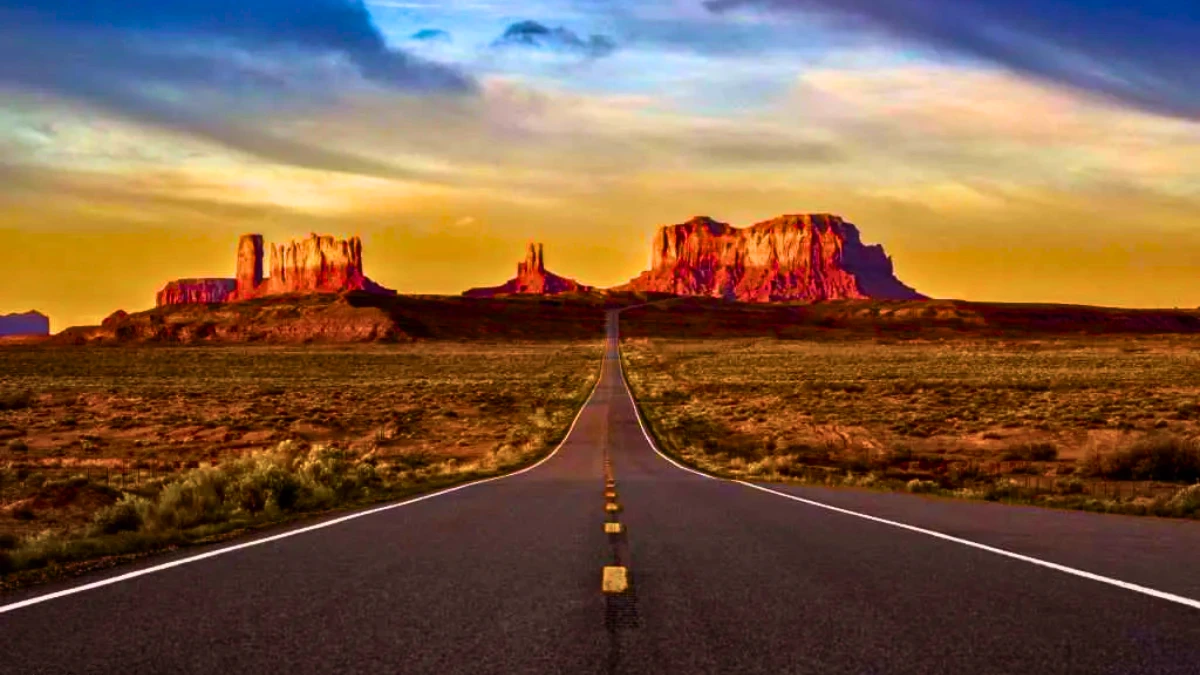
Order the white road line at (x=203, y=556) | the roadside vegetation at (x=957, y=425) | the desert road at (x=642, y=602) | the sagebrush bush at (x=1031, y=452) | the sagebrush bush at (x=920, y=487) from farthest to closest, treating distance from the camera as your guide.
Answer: the sagebrush bush at (x=1031, y=452), the roadside vegetation at (x=957, y=425), the sagebrush bush at (x=920, y=487), the white road line at (x=203, y=556), the desert road at (x=642, y=602)

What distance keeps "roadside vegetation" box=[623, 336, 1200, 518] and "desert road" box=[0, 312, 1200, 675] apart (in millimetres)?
8298

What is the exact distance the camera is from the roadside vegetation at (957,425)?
83.1 feet

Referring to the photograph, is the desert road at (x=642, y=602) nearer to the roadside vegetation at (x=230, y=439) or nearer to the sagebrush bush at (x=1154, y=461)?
the roadside vegetation at (x=230, y=439)

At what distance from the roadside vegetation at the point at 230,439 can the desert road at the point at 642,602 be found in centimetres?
210

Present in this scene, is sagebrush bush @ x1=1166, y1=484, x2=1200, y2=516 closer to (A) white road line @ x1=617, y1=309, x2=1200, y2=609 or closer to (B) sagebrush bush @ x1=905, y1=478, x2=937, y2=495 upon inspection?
(A) white road line @ x1=617, y1=309, x2=1200, y2=609

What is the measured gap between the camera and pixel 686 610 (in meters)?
7.09

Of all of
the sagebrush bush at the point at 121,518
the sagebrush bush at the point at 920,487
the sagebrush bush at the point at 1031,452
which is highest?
the sagebrush bush at the point at 121,518

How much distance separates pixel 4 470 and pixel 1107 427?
133 feet

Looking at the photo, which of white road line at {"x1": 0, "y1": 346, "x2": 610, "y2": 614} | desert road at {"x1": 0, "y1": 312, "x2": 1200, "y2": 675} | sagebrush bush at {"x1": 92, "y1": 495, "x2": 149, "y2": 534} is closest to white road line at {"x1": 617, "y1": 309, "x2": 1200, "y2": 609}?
desert road at {"x1": 0, "y1": 312, "x2": 1200, "y2": 675}

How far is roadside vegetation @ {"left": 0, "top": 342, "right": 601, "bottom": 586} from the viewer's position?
15.3m

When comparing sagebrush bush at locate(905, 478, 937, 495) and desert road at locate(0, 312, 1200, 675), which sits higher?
desert road at locate(0, 312, 1200, 675)

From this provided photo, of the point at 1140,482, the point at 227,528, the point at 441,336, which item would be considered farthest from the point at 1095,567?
the point at 441,336

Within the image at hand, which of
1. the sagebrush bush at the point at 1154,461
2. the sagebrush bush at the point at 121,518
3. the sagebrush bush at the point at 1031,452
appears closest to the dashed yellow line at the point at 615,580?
the sagebrush bush at the point at 121,518

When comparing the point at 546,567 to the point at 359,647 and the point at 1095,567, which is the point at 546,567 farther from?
the point at 1095,567
